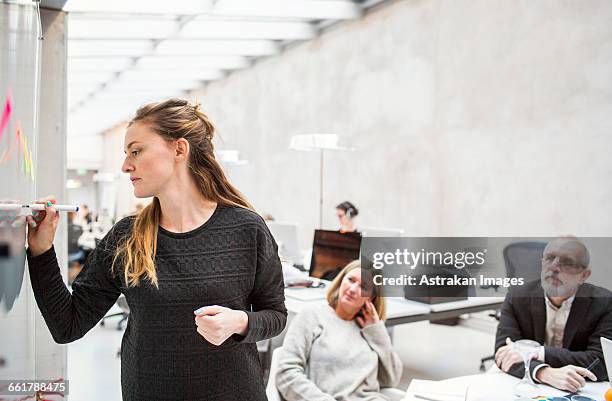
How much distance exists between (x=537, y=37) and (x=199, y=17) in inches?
185

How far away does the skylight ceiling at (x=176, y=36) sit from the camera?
7328 millimetres

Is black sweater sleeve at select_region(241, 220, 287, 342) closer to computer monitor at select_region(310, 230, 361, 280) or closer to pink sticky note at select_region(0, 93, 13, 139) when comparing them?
pink sticky note at select_region(0, 93, 13, 139)

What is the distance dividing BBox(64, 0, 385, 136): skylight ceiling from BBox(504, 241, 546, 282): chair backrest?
15.4 feet

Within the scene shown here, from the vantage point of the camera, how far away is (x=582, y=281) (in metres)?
2.55

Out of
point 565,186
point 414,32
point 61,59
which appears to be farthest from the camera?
point 414,32

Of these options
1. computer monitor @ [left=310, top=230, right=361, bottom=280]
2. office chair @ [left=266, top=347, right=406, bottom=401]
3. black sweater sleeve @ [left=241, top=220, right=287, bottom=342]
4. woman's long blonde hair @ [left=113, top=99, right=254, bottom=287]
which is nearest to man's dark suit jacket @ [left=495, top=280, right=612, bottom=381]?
office chair @ [left=266, top=347, right=406, bottom=401]

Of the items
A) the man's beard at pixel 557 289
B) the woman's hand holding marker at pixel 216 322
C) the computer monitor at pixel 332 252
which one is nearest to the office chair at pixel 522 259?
the computer monitor at pixel 332 252

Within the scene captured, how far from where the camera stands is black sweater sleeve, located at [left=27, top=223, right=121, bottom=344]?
4.25ft

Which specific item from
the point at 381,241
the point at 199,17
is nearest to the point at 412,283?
the point at 381,241

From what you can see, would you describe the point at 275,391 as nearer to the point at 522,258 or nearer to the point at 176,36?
the point at 522,258

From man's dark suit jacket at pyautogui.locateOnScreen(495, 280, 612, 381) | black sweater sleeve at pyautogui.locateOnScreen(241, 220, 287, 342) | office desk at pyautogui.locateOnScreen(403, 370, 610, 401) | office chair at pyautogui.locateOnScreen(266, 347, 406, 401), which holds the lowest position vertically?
office chair at pyautogui.locateOnScreen(266, 347, 406, 401)

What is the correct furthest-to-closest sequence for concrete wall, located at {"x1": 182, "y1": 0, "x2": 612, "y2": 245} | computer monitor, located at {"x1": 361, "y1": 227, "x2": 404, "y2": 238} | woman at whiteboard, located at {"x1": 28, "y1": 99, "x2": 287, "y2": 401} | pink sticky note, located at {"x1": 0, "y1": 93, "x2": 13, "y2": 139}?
concrete wall, located at {"x1": 182, "y1": 0, "x2": 612, "y2": 245}
computer monitor, located at {"x1": 361, "y1": 227, "x2": 404, "y2": 238}
woman at whiteboard, located at {"x1": 28, "y1": 99, "x2": 287, "y2": 401}
pink sticky note, located at {"x1": 0, "y1": 93, "x2": 13, "y2": 139}

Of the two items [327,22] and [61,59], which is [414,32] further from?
[61,59]

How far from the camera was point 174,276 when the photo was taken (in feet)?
4.44
